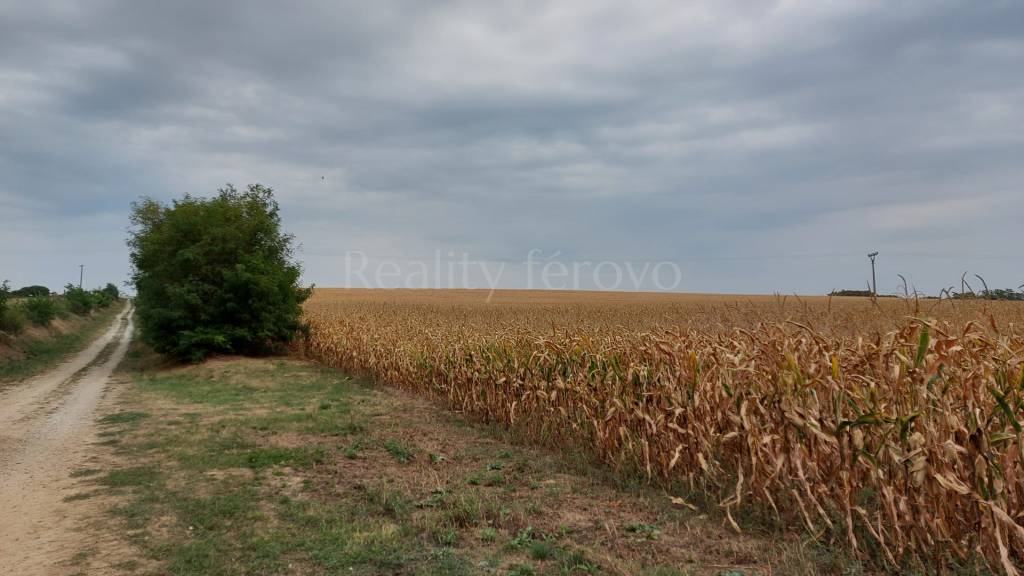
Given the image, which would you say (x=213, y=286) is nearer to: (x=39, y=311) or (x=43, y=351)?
(x=43, y=351)

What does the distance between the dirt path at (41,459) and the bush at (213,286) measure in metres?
3.08

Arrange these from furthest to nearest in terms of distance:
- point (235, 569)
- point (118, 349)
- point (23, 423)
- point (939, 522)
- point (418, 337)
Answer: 1. point (118, 349)
2. point (418, 337)
3. point (23, 423)
4. point (235, 569)
5. point (939, 522)

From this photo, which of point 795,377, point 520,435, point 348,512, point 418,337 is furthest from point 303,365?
point 795,377

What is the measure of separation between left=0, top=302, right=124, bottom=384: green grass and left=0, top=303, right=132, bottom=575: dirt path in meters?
1.09

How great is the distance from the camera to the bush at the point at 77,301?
50.3 m

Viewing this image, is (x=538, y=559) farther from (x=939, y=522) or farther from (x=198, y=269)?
(x=198, y=269)

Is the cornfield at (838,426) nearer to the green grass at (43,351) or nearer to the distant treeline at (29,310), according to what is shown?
the green grass at (43,351)

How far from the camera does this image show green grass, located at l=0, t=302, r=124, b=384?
20.4m

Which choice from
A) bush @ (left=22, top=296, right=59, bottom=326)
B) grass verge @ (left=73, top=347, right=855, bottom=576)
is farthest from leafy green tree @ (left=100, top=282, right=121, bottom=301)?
grass verge @ (left=73, top=347, right=855, bottom=576)

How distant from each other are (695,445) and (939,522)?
2413 millimetres

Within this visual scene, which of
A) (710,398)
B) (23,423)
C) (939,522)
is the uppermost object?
(710,398)

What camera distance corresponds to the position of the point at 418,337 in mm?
16172

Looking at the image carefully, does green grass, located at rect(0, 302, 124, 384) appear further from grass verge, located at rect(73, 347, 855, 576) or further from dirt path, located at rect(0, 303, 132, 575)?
grass verge, located at rect(73, 347, 855, 576)

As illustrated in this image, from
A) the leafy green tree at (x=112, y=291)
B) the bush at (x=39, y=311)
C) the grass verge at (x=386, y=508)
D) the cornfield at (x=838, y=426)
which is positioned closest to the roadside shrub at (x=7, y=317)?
the bush at (x=39, y=311)
